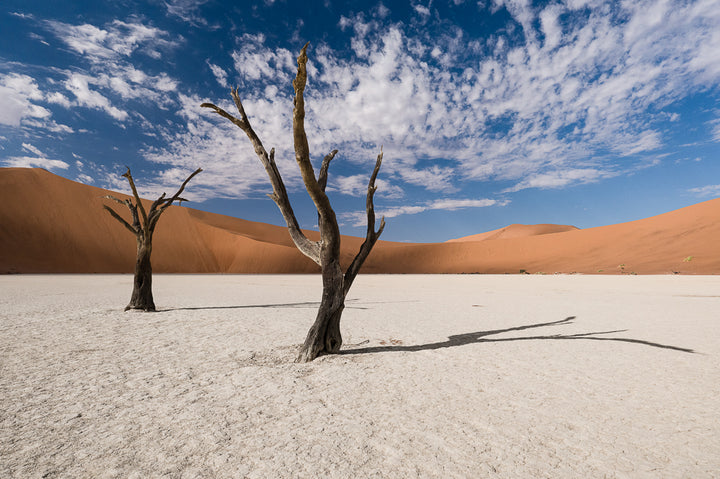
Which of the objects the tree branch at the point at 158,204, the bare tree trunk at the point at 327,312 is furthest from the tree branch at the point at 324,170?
the tree branch at the point at 158,204

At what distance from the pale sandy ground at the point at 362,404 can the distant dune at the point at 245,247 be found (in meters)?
32.5

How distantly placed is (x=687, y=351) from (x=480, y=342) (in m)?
3.00

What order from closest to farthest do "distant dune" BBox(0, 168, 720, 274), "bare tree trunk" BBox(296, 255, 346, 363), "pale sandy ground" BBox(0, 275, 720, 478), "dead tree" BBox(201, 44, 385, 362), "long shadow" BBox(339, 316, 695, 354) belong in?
"pale sandy ground" BBox(0, 275, 720, 478)
"dead tree" BBox(201, 44, 385, 362)
"bare tree trunk" BBox(296, 255, 346, 363)
"long shadow" BBox(339, 316, 695, 354)
"distant dune" BBox(0, 168, 720, 274)

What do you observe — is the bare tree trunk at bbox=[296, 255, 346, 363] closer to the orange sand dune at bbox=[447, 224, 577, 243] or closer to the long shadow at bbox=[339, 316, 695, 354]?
the long shadow at bbox=[339, 316, 695, 354]

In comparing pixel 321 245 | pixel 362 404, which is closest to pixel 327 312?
pixel 321 245

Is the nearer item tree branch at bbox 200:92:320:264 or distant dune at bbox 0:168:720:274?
tree branch at bbox 200:92:320:264

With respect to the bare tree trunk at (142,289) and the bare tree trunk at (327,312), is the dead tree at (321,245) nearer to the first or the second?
the bare tree trunk at (327,312)

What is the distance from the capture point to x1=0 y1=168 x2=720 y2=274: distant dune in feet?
112

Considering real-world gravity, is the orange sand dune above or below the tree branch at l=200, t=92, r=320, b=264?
above

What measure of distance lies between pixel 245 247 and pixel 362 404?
55.8m

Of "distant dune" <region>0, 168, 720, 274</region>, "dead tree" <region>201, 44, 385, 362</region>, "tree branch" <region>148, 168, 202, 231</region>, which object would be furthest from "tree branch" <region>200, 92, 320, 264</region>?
"distant dune" <region>0, 168, 720, 274</region>

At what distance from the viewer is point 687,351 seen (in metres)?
5.36

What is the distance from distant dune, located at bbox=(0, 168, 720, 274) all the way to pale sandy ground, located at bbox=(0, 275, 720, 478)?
32490 mm

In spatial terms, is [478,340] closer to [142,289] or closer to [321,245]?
[321,245]
